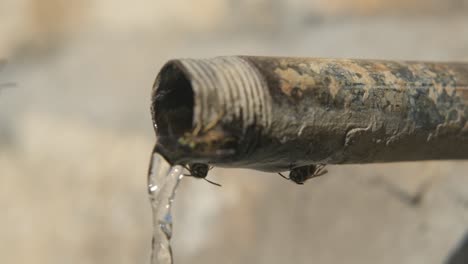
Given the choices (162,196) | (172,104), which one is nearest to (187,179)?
(162,196)

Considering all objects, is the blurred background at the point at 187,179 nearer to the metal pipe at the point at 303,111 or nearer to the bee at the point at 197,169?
the metal pipe at the point at 303,111

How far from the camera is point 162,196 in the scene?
3.87 ft

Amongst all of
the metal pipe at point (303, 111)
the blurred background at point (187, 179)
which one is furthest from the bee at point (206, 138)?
the blurred background at point (187, 179)

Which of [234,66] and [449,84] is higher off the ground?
[234,66]

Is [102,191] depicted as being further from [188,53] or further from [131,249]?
[188,53]

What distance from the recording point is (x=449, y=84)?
4.23 ft

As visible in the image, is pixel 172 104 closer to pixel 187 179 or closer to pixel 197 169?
pixel 197 169

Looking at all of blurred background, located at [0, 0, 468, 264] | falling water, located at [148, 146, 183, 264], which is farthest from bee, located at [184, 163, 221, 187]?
blurred background, located at [0, 0, 468, 264]

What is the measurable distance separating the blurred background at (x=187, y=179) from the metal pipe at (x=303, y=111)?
2.72ft

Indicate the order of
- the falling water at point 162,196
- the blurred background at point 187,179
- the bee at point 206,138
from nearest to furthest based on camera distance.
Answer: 1. the bee at point 206,138
2. the falling water at point 162,196
3. the blurred background at point 187,179

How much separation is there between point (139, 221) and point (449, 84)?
1461mm

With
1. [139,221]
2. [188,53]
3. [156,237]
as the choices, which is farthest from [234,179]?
[156,237]

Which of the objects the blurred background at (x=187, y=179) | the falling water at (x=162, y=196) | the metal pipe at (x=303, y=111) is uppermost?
the metal pipe at (x=303, y=111)

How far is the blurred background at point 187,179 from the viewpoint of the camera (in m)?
2.20
